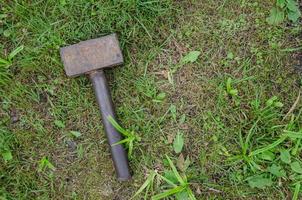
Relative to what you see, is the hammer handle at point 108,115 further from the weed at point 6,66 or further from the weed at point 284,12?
the weed at point 284,12

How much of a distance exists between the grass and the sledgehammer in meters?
0.15

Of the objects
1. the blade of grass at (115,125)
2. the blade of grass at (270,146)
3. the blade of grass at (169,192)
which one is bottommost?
the blade of grass at (169,192)

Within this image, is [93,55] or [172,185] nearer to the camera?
[93,55]

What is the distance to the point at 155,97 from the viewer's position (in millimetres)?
3148

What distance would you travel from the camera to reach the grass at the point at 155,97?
3.11m

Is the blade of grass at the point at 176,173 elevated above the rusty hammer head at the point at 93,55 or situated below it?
below

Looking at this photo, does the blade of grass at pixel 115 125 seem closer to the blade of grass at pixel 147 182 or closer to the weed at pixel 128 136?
the weed at pixel 128 136

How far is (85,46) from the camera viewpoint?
117 inches

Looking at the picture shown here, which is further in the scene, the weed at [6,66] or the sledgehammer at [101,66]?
the weed at [6,66]

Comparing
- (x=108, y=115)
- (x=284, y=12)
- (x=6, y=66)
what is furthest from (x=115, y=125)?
(x=284, y=12)

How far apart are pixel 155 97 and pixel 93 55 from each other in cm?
60

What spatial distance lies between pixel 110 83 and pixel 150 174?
31.3 inches

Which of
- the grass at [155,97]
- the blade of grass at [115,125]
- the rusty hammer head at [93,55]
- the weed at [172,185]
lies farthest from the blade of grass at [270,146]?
the rusty hammer head at [93,55]

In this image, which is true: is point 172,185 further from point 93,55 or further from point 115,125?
point 93,55
